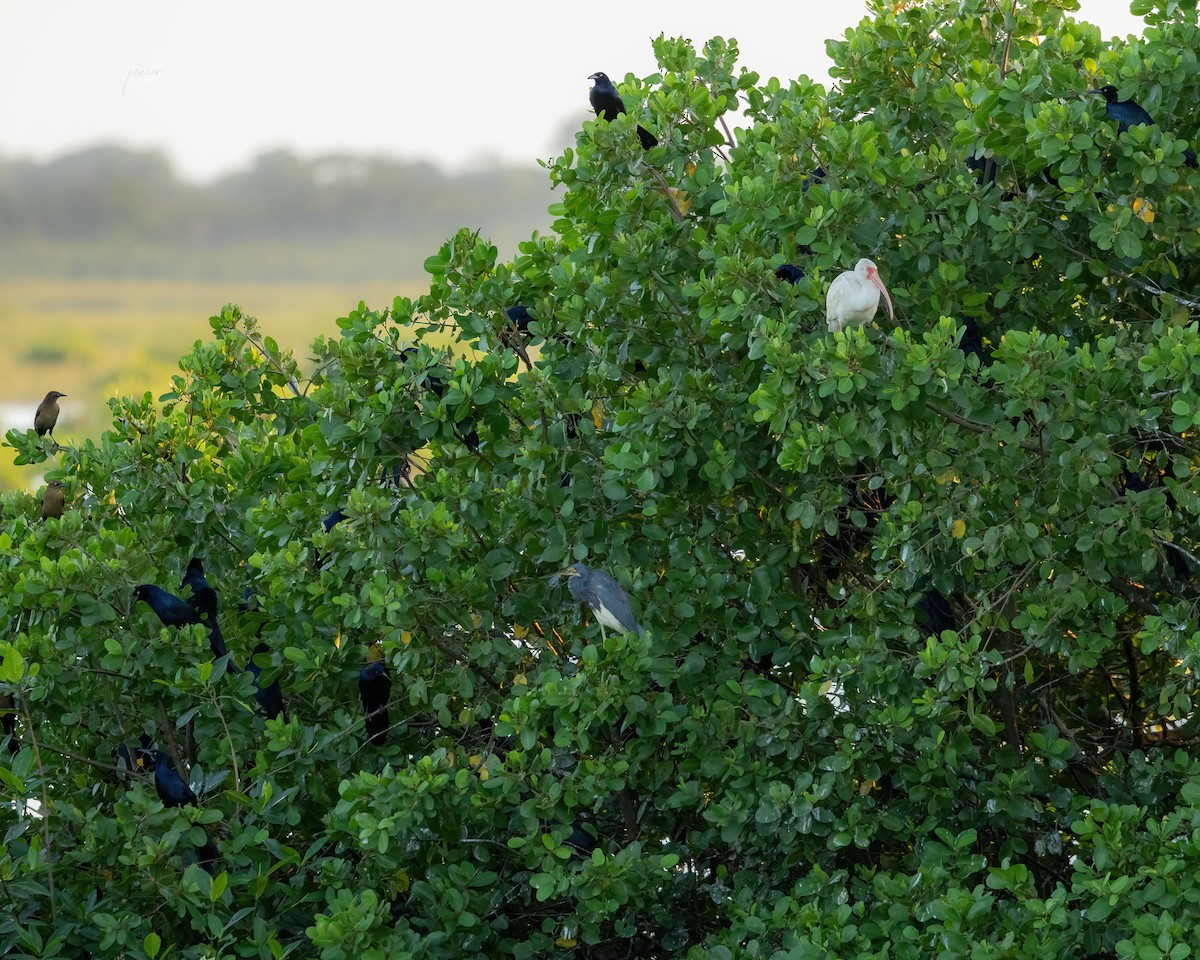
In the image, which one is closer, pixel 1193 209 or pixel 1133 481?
pixel 1193 209

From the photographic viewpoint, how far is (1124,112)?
3.10 metres

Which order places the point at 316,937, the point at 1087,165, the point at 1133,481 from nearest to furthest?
the point at 316,937 < the point at 1087,165 < the point at 1133,481

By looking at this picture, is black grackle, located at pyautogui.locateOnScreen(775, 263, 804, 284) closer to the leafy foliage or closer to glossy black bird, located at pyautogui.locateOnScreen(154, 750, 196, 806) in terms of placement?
the leafy foliage

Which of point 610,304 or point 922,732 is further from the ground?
point 610,304

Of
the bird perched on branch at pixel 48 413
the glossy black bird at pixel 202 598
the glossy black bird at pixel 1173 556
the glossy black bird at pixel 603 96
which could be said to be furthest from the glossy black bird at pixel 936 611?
the bird perched on branch at pixel 48 413

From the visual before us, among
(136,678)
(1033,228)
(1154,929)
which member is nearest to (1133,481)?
(1033,228)

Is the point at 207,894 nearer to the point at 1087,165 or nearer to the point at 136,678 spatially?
the point at 136,678

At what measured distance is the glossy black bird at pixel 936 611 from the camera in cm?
346

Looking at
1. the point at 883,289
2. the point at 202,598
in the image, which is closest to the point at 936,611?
the point at 883,289

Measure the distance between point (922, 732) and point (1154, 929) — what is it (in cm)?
69

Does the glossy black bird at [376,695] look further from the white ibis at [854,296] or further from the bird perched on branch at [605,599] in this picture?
the white ibis at [854,296]

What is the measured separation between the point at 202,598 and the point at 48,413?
1.56m

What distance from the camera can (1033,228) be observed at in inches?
131

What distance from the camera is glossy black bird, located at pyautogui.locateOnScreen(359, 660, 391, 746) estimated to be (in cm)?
343
